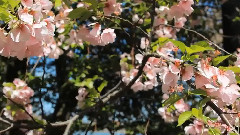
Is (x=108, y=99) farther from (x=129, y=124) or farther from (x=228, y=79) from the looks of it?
(x=129, y=124)

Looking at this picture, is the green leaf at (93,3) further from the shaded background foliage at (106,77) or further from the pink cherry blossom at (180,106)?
the shaded background foliage at (106,77)

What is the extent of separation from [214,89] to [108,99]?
1.27m

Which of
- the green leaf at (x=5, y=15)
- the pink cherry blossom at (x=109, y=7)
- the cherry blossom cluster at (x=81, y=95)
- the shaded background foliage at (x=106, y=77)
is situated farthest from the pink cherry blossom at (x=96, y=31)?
the shaded background foliage at (x=106, y=77)

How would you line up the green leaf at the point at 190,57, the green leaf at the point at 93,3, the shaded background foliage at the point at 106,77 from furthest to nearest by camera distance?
the shaded background foliage at the point at 106,77, the green leaf at the point at 93,3, the green leaf at the point at 190,57

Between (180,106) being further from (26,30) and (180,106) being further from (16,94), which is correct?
(26,30)

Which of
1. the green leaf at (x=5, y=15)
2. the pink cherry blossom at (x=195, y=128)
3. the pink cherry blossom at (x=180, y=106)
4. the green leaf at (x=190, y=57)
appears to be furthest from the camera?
the pink cherry blossom at (x=180, y=106)

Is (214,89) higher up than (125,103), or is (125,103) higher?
(214,89)

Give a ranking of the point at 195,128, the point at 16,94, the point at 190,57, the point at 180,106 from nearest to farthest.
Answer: the point at 190,57, the point at 195,128, the point at 180,106, the point at 16,94

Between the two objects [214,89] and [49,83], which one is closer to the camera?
[214,89]

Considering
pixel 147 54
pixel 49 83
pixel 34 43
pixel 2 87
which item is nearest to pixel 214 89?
pixel 147 54

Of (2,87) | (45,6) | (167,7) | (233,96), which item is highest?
(45,6)

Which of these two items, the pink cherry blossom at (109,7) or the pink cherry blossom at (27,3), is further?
the pink cherry blossom at (109,7)

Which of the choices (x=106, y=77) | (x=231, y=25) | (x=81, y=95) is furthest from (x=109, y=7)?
(x=231, y=25)

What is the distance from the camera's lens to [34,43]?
1.58 meters
